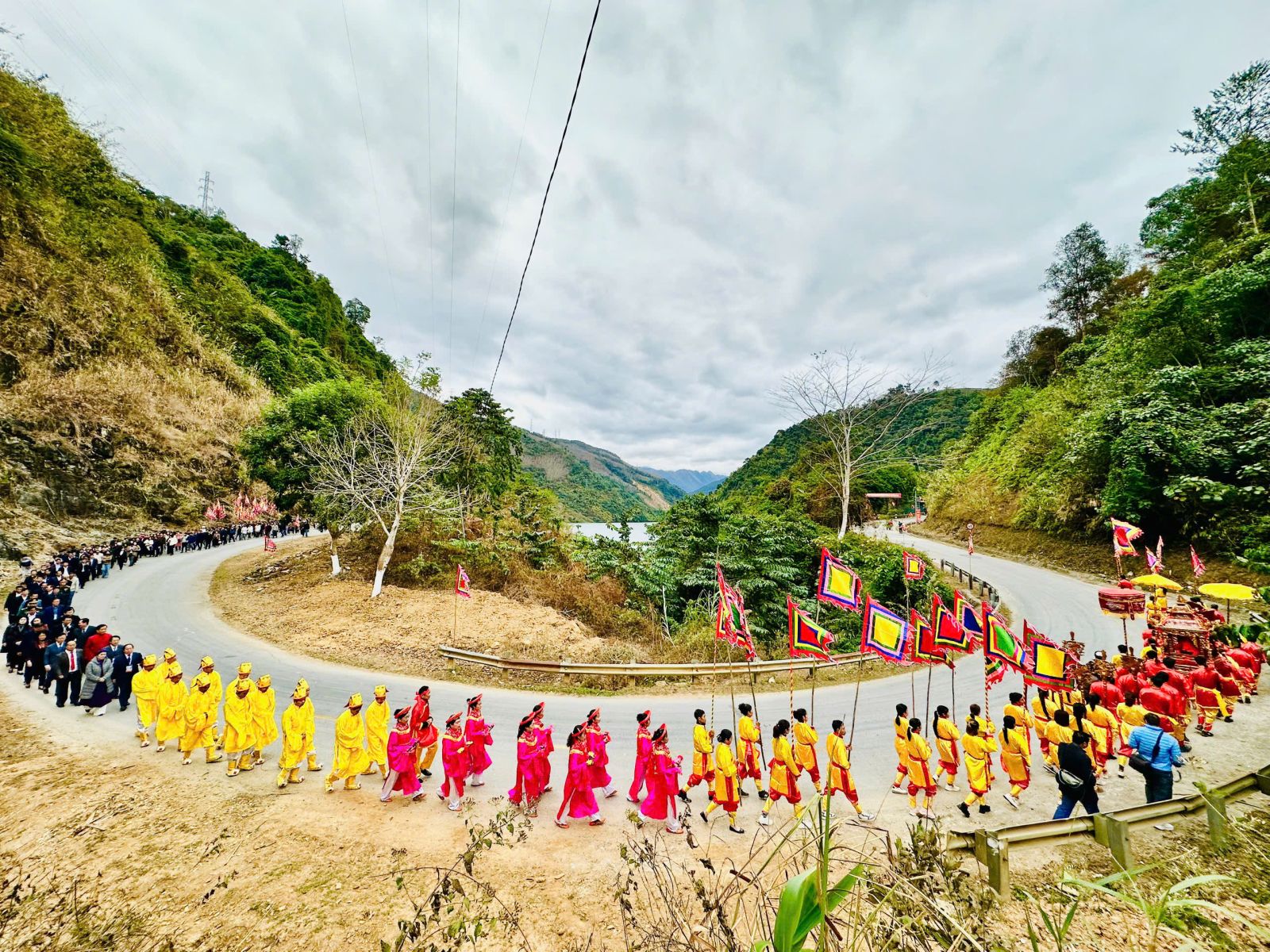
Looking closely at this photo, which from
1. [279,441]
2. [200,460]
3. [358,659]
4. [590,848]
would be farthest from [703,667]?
[200,460]

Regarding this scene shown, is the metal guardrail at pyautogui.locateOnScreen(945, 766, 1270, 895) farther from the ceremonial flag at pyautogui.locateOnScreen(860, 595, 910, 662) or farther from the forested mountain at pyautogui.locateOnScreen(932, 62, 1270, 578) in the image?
the forested mountain at pyautogui.locateOnScreen(932, 62, 1270, 578)

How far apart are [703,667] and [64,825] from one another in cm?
1030

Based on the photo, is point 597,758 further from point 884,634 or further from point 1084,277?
point 1084,277

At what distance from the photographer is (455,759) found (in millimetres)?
6590

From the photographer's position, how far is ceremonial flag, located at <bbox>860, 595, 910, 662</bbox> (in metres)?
7.57

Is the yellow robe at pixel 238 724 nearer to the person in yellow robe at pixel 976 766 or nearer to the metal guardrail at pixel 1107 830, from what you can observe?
the metal guardrail at pixel 1107 830

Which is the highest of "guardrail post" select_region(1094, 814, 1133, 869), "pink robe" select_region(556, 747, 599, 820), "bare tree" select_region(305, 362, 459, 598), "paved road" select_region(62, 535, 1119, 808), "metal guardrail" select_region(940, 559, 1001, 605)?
"bare tree" select_region(305, 362, 459, 598)

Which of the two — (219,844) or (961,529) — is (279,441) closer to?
(219,844)

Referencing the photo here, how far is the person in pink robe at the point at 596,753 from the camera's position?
6605mm

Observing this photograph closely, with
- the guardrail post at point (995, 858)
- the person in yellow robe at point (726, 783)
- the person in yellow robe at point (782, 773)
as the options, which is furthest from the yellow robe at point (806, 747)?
the guardrail post at point (995, 858)

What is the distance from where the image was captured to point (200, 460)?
3084 centimetres

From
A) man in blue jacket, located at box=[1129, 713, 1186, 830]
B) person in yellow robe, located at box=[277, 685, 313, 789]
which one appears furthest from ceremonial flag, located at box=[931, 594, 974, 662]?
person in yellow robe, located at box=[277, 685, 313, 789]

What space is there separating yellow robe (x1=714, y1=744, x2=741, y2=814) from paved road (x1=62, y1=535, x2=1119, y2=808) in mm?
1718

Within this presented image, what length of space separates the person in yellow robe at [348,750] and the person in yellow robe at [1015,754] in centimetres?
879
